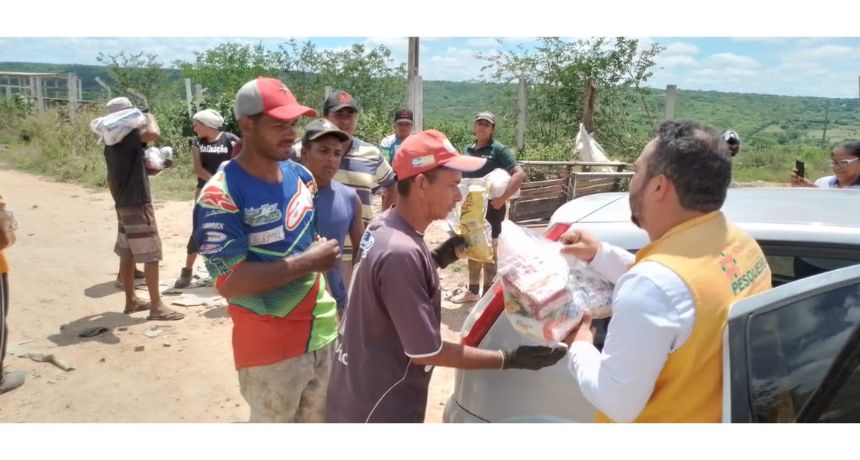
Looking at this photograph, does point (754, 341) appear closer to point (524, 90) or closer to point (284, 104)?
point (284, 104)

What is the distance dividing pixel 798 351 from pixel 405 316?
106 centimetres

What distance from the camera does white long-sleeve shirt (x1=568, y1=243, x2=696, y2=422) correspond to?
144 cm

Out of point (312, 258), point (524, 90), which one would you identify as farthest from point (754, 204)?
point (524, 90)

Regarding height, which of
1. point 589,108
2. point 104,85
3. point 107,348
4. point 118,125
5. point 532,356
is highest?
point 104,85

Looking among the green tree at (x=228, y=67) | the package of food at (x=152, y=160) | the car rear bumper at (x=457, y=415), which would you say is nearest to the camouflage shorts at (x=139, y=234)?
the package of food at (x=152, y=160)

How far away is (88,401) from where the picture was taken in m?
4.38

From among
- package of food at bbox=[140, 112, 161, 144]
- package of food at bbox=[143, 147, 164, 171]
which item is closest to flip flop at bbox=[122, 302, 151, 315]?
package of food at bbox=[143, 147, 164, 171]

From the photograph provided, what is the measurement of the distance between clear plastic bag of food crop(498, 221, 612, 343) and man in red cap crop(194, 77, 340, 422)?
2.92 ft

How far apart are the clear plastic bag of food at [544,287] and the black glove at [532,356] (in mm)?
114

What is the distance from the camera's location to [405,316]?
1.93 meters

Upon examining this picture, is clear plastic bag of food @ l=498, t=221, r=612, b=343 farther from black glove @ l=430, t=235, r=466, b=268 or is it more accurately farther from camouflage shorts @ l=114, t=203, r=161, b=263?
camouflage shorts @ l=114, t=203, r=161, b=263

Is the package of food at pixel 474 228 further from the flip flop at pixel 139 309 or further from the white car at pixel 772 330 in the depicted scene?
the flip flop at pixel 139 309

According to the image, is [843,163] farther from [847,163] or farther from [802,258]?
[802,258]

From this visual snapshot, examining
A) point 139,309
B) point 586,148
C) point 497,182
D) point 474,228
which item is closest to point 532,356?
point 474,228
